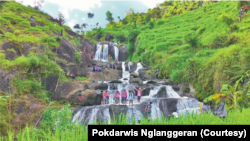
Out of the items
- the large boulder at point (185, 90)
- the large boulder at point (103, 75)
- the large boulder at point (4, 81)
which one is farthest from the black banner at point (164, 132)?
the large boulder at point (103, 75)

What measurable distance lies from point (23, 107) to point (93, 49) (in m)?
23.1

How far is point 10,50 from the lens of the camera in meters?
13.6

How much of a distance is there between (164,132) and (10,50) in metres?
15.1

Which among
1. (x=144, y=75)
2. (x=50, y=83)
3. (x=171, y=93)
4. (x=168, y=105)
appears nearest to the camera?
(x=168, y=105)

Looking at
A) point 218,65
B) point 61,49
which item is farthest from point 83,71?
point 218,65

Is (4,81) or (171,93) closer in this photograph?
(4,81)

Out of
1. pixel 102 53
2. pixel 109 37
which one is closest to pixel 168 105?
pixel 102 53

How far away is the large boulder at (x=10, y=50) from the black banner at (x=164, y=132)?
1403cm

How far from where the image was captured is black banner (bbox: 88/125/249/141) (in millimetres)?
A: 1823

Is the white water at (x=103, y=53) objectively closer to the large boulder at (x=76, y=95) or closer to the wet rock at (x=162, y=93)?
the large boulder at (x=76, y=95)

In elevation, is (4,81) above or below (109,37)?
below

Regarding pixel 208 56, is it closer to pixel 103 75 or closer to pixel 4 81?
pixel 103 75

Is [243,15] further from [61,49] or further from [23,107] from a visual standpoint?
[23,107]

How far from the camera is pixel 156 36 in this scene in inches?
1107
